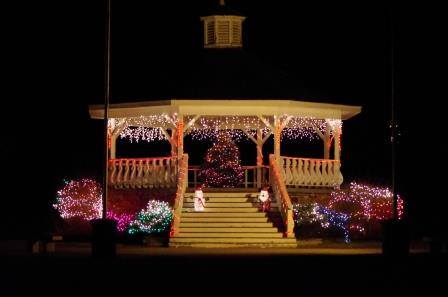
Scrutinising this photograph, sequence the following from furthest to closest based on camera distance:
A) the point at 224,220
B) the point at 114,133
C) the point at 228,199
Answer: the point at 114,133
the point at 228,199
the point at 224,220

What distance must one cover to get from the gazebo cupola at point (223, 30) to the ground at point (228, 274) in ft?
39.2

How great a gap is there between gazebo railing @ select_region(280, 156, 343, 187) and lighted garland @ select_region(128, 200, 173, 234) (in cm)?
Answer: 384

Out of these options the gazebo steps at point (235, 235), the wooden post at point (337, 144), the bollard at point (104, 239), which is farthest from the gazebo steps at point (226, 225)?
the bollard at point (104, 239)

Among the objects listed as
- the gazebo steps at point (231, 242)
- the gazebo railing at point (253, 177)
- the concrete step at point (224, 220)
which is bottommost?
the gazebo steps at point (231, 242)

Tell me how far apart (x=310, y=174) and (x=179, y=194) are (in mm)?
4737

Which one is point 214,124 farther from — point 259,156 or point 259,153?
point 259,156

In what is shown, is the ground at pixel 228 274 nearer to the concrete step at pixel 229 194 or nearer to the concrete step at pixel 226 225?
the concrete step at pixel 226 225

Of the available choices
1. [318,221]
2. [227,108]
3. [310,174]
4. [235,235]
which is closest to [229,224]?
A: [235,235]

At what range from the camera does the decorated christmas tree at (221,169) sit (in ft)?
159

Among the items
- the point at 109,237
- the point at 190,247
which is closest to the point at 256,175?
the point at 190,247

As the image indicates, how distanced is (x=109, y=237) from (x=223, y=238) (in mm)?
7335

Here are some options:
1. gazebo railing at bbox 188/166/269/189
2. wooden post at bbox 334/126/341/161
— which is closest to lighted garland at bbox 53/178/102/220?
gazebo railing at bbox 188/166/269/189

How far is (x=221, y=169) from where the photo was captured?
48.6 m

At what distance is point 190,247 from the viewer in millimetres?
43250
